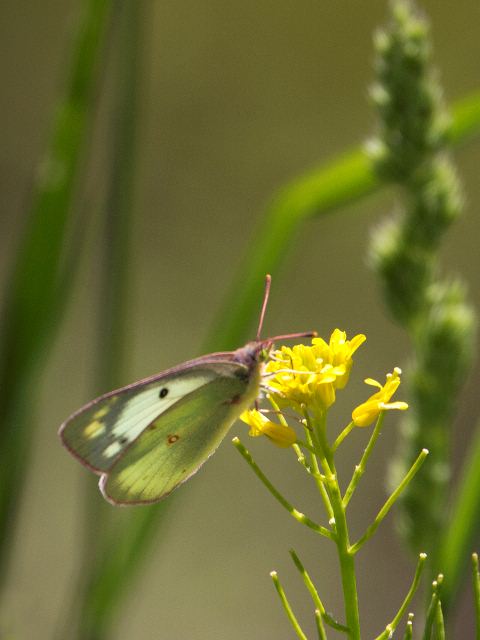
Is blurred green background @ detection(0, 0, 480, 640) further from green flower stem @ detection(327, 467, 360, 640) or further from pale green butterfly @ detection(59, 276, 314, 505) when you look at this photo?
green flower stem @ detection(327, 467, 360, 640)

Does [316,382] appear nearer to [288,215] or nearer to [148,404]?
[148,404]

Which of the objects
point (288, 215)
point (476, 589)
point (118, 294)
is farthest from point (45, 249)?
point (476, 589)

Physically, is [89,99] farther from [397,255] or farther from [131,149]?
[397,255]

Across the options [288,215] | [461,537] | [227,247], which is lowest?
[461,537]

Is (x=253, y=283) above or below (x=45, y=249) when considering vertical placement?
below

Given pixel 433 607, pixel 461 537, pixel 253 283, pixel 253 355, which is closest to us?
pixel 433 607

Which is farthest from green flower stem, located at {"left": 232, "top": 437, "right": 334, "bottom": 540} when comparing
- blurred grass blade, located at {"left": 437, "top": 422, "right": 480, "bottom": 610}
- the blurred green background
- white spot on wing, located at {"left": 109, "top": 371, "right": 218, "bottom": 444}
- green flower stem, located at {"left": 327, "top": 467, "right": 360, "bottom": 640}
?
the blurred green background

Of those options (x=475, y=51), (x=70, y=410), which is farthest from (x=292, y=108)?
(x=70, y=410)
